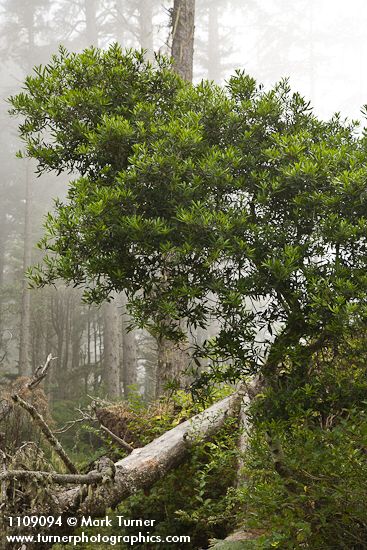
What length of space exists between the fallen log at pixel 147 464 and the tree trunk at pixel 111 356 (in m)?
→ 8.43

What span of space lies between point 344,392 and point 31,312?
52.3ft

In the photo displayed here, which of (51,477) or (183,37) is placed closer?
(51,477)

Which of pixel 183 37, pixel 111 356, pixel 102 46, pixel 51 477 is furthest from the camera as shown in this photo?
pixel 102 46

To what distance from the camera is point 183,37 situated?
9.55m

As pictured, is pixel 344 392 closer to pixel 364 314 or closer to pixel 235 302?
pixel 364 314

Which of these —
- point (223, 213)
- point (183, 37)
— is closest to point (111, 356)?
point (183, 37)

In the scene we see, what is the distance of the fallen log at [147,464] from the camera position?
4.65m

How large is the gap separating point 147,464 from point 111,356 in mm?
10460

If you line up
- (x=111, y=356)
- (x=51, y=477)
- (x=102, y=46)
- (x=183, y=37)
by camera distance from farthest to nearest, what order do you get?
1. (x=102, y=46)
2. (x=111, y=356)
3. (x=183, y=37)
4. (x=51, y=477)

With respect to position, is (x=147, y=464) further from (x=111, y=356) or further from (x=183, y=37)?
(x=111, y=356)

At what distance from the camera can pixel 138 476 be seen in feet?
18.0

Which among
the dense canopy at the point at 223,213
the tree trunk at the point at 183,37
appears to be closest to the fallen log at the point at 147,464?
the dense canopy at the point at 223,213

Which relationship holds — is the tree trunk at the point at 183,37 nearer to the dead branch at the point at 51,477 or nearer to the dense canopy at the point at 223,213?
the dense canopy at the point at 223,213

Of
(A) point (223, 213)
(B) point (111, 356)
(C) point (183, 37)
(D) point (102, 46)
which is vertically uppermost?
(D) point (102, 46)
